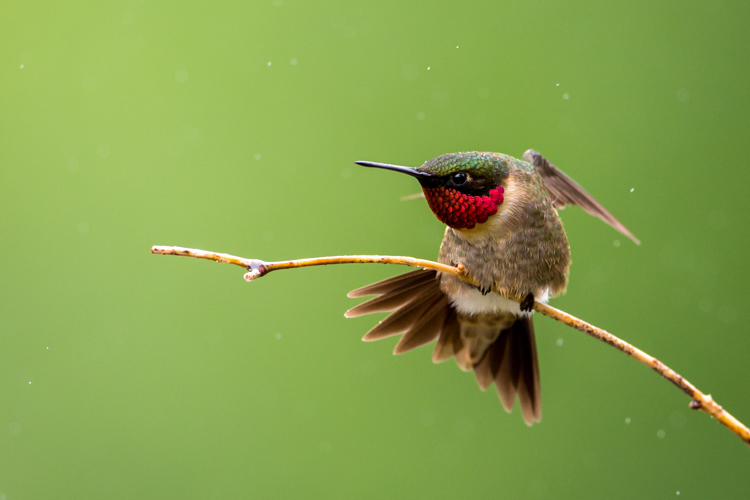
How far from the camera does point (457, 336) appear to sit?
1445 millimetres

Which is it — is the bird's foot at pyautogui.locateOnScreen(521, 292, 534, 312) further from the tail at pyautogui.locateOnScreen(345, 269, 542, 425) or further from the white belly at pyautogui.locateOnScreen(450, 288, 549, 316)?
the tail at pyautogui.locateOnScreen(345, 269, 542, 425)

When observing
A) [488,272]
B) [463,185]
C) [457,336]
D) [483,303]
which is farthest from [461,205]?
[457,336]

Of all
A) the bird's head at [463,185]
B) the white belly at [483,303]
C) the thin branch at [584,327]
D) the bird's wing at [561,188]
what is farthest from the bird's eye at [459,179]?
the bird's wing at [561,188]

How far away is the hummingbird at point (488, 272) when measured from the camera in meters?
1.05

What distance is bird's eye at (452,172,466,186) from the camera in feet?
3.36

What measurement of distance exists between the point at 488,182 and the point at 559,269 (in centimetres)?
27

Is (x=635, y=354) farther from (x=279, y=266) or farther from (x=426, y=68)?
(x=426, y=68)

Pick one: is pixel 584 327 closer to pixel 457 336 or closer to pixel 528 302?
pixel 528 302

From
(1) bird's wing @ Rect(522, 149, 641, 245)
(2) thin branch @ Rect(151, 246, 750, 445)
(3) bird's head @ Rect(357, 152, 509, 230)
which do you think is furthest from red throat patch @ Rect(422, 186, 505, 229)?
(1) bird's wing @ Rect(522, 149, 641, 245)

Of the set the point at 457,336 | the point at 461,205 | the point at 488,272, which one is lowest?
the point at 457,336

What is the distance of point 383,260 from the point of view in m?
0.81

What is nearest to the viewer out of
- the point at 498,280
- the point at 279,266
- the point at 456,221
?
the point at 279,266

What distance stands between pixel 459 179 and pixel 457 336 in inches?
19.8

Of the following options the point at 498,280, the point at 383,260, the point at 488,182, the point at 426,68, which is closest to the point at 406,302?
the point at 498,280
